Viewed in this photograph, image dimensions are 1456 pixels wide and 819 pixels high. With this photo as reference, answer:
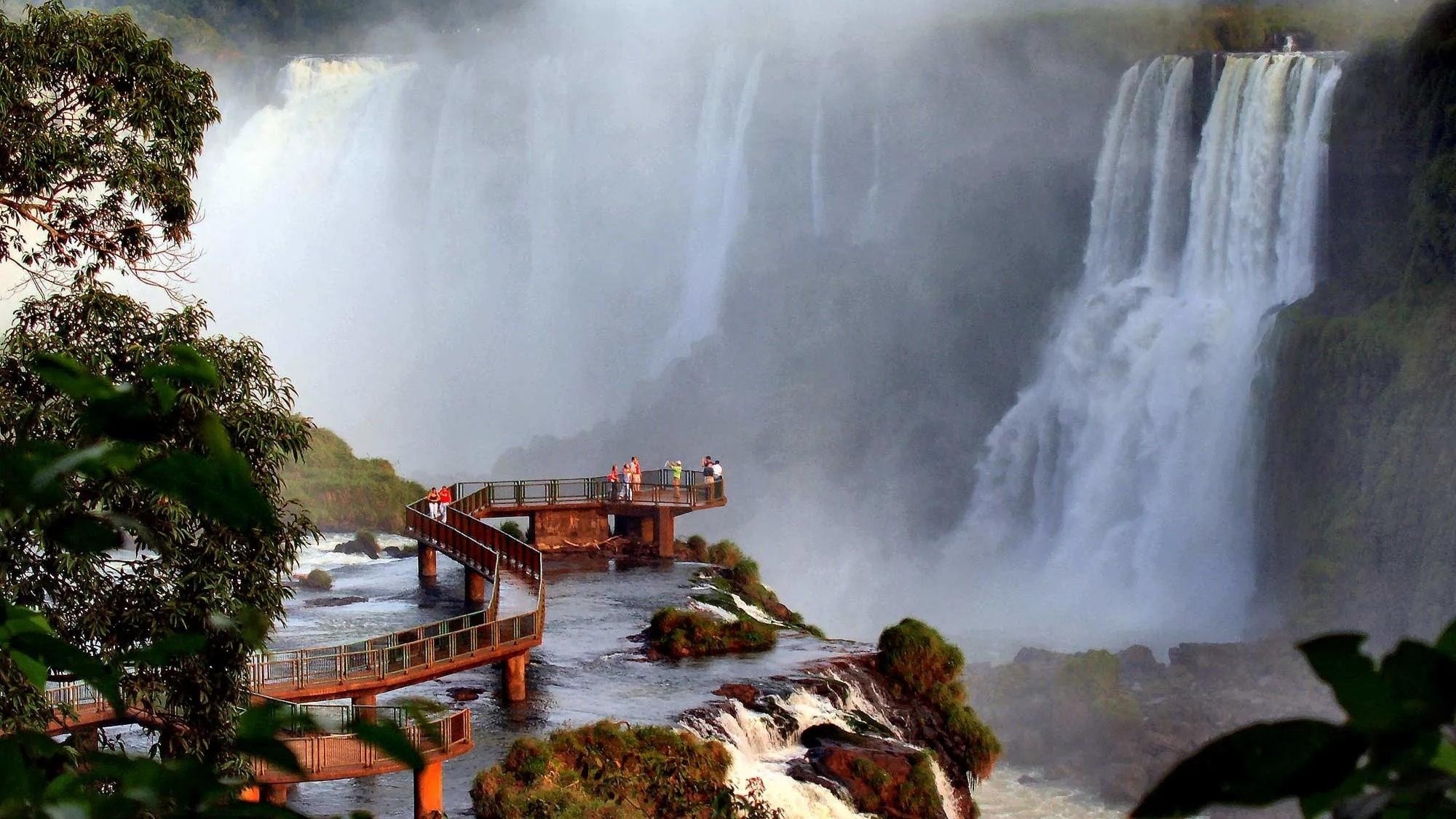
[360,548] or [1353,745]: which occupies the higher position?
[1353,745]

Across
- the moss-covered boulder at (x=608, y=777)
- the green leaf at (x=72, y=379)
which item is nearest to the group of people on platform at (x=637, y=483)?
the moss-covered boulder at (x=608, y=777)

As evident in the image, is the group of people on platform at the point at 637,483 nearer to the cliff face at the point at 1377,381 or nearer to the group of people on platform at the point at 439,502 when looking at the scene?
the group of people on platform at the point at 439,502

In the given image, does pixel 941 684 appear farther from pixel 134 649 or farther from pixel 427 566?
pixel 134 649

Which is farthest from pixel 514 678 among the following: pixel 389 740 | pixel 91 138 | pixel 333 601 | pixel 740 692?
pixel 389 740

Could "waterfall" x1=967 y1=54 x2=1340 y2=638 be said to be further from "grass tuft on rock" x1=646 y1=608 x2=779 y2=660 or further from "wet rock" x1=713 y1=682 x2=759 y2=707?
"wet rock" x1=713 y1=682 x2=759 y2=707

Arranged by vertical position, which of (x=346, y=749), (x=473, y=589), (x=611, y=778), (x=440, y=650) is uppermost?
(x=473, y=589)

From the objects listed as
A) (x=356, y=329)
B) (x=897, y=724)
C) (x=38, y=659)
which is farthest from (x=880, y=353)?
(x=38, y=659)

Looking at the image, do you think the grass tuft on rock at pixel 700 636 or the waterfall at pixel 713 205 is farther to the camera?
the waterfall at pixel 713 205

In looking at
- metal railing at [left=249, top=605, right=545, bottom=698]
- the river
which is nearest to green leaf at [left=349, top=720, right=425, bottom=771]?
the river
